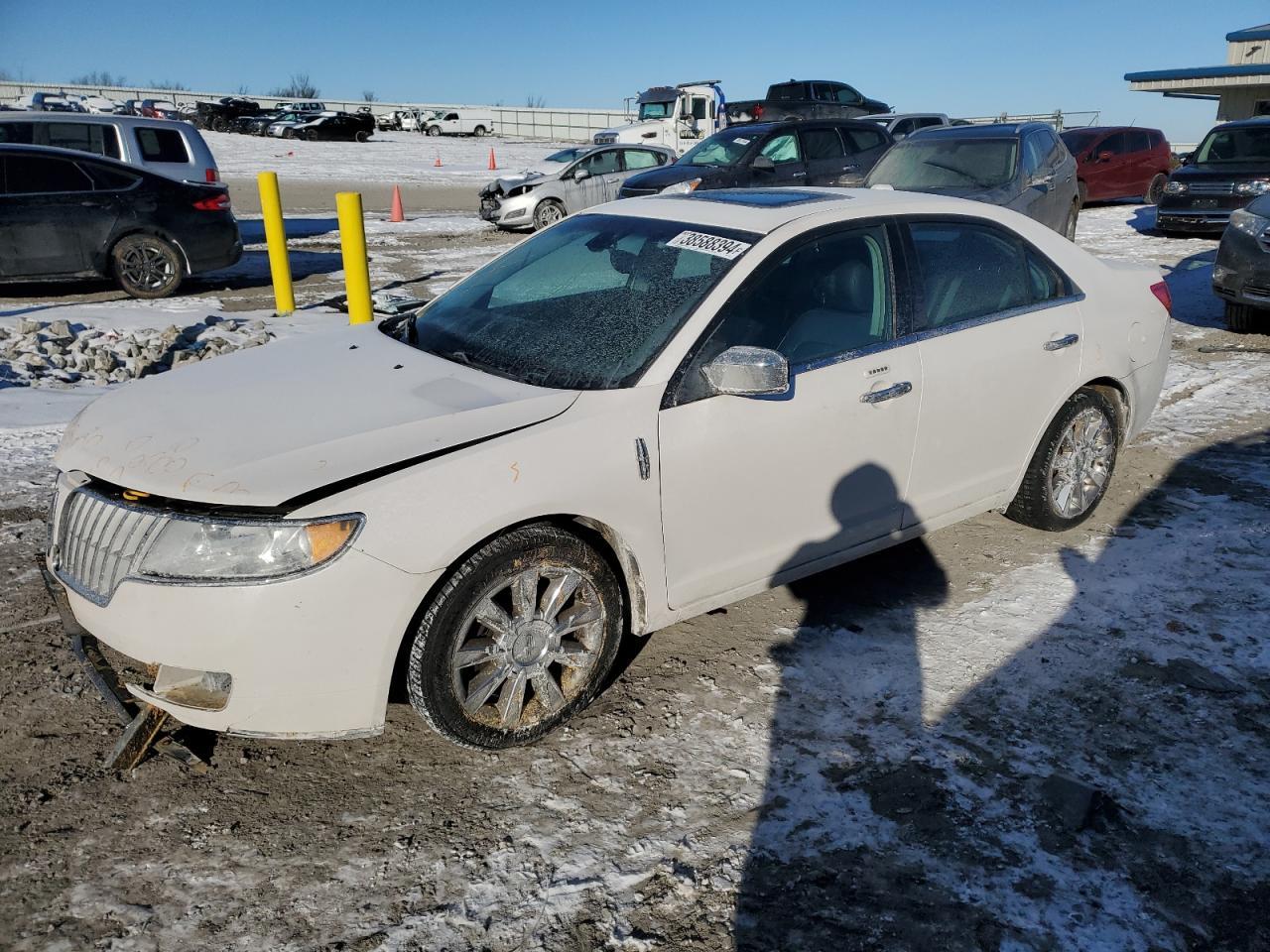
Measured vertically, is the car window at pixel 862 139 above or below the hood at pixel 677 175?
above

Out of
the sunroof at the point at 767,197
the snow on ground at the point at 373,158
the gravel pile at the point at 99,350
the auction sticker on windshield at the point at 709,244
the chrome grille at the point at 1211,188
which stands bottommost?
the snow on ground at the point at 373,158

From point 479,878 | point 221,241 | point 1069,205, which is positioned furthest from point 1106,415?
point 221,241

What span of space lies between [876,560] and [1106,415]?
1361 millimetres

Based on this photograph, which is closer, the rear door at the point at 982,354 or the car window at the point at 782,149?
the rear door at the point at 982,354

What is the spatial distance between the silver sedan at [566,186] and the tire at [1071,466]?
43.6 ft

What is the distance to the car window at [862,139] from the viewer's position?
15773 millimetres

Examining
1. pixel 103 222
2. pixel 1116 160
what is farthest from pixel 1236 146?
pixel 103 222

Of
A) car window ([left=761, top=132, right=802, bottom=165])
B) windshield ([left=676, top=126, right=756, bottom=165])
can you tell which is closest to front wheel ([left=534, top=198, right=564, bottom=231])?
windshield ([left=676, top=126, right=756, bottom=165])

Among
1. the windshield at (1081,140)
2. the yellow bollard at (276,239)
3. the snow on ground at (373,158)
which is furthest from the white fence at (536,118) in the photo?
the yellow bollard at (276,239)

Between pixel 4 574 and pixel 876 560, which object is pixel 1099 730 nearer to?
pixel 876 560

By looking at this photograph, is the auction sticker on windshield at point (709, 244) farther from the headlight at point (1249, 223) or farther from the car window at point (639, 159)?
the car window at point (639, 159)

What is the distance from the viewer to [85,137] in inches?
490

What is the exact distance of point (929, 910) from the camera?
8.76 feet

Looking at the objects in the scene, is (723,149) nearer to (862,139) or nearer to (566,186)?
(862,139)
